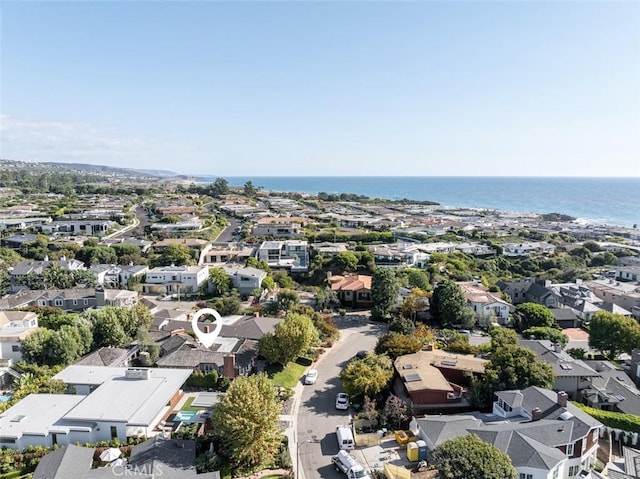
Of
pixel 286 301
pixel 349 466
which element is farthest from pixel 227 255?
pixel 349 466

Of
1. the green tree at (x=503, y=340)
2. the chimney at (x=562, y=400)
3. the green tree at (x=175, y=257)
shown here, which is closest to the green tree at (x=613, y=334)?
the green tree at (x=503, y=340)

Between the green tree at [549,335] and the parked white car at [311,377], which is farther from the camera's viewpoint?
the green tree at [549,335]

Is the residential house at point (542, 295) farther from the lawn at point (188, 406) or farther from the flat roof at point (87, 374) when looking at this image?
the flat roof at point (87, 374)

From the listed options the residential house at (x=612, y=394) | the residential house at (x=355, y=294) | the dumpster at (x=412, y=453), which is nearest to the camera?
the dumpster at (x=412, y=453)

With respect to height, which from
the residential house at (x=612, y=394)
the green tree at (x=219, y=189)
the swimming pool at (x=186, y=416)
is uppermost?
the green tree at (x=219, y=189)

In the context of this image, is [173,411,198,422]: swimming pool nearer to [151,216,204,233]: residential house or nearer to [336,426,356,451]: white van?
[336,426,356,451]: white van

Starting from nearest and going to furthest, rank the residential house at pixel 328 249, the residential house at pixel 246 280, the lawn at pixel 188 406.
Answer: the lawn at pixel 188 406 < the residential house at pixel 246 280 < the residential house at pixel 328 249

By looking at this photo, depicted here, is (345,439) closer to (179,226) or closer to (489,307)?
(489,307)

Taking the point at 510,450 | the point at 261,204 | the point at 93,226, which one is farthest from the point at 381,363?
the point at 261,204
